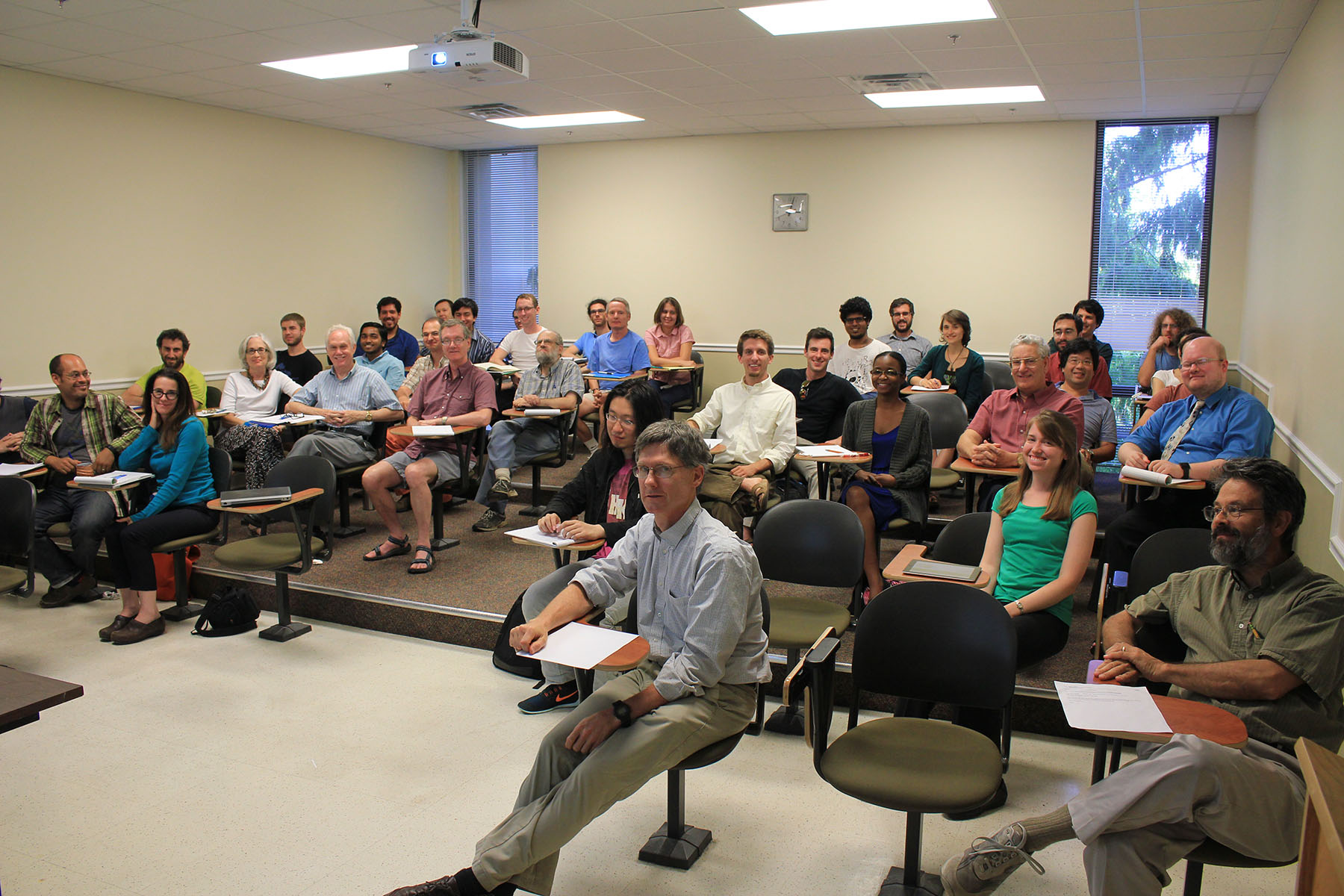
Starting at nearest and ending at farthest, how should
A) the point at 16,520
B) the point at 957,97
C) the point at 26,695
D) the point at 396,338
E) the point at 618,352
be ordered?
the point at 26,695
the point at 16,520
the point at 957,97
the point at 618,352
the point at 396,338

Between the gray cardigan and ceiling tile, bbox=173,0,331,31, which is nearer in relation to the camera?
the gray cardigan

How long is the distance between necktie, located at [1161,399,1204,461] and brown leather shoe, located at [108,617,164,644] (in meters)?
4.82

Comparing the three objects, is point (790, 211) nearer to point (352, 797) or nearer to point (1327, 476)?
point (1327, 476)

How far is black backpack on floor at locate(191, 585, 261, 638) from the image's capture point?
453 cm

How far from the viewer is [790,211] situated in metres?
8.73

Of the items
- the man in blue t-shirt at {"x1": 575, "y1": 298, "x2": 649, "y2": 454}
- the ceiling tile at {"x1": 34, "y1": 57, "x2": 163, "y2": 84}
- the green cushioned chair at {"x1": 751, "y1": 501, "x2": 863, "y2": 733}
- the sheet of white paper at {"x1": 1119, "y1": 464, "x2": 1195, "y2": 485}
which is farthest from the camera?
the man in blue t-shirt at {"x1": 575, "y1": 298, "x2": 649, "y2": 454}

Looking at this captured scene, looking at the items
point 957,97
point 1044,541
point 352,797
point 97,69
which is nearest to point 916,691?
point 1044,541

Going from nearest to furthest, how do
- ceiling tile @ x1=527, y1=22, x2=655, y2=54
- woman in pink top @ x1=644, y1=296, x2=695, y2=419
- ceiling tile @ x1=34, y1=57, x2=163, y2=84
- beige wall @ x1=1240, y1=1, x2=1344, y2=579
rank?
beige wall @ x1=1240, y1=1, x2=1344, y2=579 < ceiling tile @ x1=527, y1=22, x2=655, y2=54 < ceiling tile @ x1=34, y1=57, x2=163, y2=84 < woman in pink top @ x1=644, y1=296, x2=695, y2=419

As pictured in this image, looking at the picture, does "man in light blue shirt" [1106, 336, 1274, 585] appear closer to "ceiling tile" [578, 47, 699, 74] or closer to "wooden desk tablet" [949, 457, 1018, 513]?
"wooden desk tablet" [949, 457, 1018, 513]

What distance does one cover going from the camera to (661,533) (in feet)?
8.54

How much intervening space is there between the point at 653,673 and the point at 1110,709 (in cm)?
118

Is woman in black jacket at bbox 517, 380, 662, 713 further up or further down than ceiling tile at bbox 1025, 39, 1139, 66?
further down

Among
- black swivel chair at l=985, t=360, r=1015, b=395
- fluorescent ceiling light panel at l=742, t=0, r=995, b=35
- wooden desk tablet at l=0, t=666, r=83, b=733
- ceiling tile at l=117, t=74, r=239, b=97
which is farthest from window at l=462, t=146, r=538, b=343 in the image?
wooden desk tablet at l=0, t=666, r=83, b=733

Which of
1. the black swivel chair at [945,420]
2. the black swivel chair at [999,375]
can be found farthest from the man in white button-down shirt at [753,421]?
the black swivel chair at [999,375]
